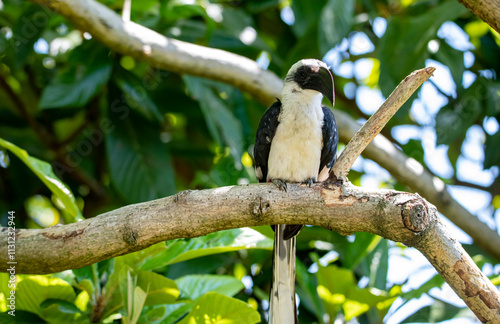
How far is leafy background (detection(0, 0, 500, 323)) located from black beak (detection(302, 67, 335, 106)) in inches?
31.7

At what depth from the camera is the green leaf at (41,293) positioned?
2787mm

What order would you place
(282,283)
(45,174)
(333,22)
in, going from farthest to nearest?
(333,22) < (282,283) < (45,174)

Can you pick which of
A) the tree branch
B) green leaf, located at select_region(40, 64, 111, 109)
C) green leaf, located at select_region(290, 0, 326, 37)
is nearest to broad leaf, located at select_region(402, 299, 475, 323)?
the tree branch

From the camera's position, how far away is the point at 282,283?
313 centimetres

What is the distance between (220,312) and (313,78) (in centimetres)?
155

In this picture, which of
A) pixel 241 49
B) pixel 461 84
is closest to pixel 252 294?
pixel 241 49

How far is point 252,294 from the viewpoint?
417 centimetres

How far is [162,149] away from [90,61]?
970 millimetres

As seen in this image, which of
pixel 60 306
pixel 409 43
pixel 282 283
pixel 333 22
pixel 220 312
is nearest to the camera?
pixel 60 306

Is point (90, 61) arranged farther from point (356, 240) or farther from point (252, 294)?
point (356, 240)

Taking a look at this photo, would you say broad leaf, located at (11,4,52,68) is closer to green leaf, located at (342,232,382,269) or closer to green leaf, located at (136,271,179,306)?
green leaf, located at (136,271,179,306)

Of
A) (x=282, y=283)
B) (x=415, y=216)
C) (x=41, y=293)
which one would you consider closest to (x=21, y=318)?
(x=41, y=293)

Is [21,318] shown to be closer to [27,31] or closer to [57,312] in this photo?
[57,312]

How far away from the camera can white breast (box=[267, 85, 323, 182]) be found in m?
3.18
